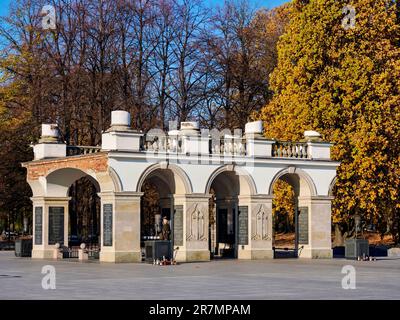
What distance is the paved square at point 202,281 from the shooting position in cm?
2186

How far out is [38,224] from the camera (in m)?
42.6

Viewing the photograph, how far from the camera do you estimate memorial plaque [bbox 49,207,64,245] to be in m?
42.3

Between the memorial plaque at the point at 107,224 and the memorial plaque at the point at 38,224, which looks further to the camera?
the memorial plaque at the point at 38,224

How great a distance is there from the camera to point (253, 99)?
6425 cm

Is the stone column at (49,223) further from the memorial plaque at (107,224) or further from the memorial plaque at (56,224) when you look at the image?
the memorial plaque at (107,224)

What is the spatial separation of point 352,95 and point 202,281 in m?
25.0

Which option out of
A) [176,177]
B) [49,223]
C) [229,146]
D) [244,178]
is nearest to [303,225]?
[244,178]

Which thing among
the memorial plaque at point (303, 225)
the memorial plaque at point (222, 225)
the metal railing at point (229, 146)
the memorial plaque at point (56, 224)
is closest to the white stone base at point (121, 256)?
the memorial plaque at point (56, 224)

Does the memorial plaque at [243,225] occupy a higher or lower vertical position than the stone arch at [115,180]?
lower

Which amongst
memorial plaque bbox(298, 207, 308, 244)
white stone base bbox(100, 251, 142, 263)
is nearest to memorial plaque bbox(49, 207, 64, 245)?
white stone base bbox(100, 251, 142, 263)

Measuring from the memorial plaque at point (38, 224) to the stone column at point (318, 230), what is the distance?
12043 millimetres

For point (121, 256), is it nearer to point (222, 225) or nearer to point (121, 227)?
point (121, 227)

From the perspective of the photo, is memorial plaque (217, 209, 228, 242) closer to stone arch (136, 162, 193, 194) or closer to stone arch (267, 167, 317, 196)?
stone arch (267, 167, 317, 196)

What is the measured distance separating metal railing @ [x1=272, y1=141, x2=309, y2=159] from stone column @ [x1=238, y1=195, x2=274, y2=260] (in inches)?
89.2
